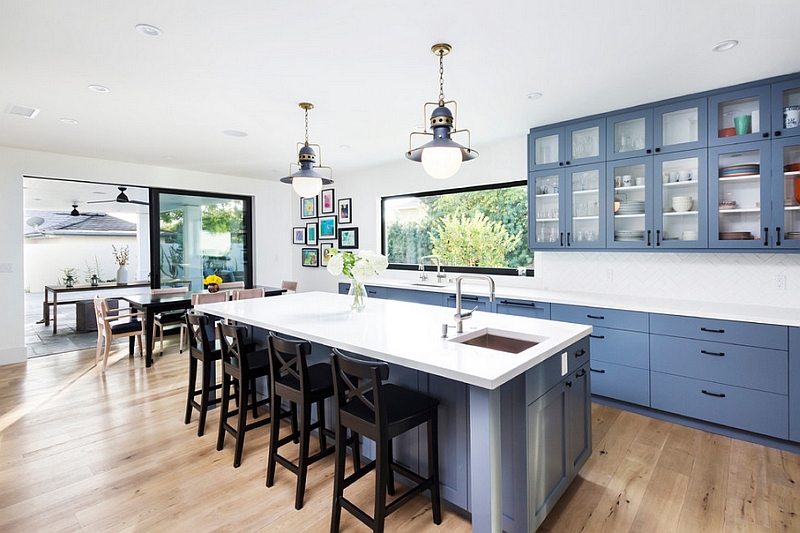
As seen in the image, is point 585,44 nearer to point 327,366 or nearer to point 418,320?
point 418,320

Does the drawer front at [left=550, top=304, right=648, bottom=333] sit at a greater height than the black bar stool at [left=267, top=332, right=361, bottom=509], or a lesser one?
greater

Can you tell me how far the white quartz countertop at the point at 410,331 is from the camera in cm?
163

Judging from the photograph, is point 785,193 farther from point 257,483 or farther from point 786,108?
point 257,483

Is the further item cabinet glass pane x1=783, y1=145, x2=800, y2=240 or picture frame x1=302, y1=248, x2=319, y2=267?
picture frame x1=302, y1=248, x2=319, y2=267

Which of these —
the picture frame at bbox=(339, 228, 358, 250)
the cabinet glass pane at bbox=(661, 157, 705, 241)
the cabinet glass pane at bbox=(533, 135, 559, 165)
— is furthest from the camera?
the picture frame at bbox=(339, 228, 358, 250)

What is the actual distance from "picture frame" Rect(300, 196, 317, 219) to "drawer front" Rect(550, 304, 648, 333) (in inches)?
180

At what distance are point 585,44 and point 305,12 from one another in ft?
5.17

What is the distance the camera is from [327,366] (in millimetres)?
2500

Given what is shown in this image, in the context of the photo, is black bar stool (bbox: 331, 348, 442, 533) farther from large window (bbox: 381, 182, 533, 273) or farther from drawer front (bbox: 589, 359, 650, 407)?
large window (bbox: 381, 182, 533, 273)

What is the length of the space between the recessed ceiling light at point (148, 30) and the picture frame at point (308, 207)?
4658mm

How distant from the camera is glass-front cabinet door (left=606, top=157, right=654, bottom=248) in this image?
336 cm

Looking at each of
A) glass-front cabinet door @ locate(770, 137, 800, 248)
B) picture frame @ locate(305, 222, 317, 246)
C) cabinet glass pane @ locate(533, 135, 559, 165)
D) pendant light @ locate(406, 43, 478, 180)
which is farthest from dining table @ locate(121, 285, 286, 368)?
glass-front cabinet door @ locate(770, 137, 800, 248)

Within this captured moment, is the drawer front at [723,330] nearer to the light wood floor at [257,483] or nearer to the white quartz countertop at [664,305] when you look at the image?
the white quartz countertop at [664,305]

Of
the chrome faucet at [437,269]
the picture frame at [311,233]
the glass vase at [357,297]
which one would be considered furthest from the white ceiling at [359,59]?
the picture frame at [311,233]
